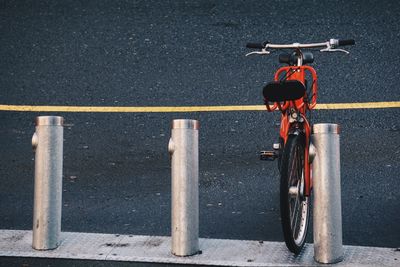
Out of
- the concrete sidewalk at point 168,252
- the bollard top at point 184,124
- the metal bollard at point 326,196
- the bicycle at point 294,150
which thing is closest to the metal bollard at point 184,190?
the bollard top at point 184,124

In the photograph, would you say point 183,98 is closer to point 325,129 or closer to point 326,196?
point 325,129

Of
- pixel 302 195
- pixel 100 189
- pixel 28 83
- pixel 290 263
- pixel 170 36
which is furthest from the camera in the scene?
pixel 170 36

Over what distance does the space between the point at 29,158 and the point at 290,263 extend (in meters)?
3.70

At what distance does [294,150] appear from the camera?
185 inches

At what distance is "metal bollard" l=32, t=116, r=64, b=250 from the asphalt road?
0.74 meters

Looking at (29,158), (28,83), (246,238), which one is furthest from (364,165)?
(28,83)

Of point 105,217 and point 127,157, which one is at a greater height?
point 127,157

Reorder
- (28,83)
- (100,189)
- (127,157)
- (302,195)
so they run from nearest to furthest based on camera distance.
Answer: (302,195)
(100,189)
(127,157)
(28,83)

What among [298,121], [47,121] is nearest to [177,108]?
[298,121]

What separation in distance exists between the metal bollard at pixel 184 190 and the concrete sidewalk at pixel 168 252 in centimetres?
12

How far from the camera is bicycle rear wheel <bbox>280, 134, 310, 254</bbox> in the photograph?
4.35 metres

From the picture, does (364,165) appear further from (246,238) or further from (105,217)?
(105,217)

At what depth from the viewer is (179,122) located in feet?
15.3

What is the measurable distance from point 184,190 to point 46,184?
3.32ft
